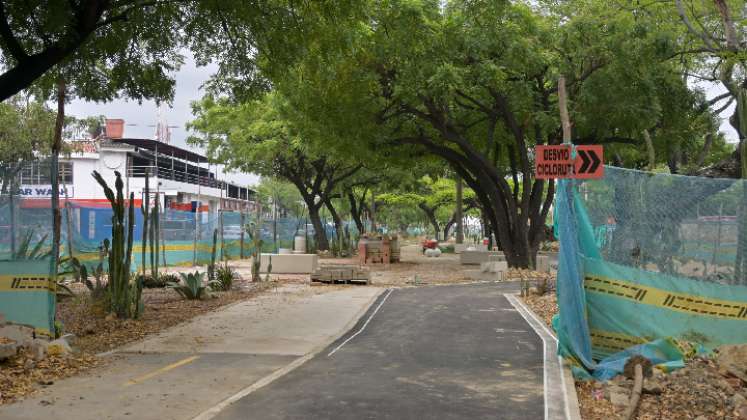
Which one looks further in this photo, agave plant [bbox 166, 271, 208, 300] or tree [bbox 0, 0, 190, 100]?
agave plant [bbox 166, 271, 208, 300]

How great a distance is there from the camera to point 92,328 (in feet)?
34.6

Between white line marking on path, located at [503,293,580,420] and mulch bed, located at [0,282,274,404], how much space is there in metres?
4.94

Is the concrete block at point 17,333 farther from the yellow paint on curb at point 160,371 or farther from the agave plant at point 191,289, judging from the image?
the agave plant at point 191,289

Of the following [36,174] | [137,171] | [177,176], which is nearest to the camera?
[36,174]

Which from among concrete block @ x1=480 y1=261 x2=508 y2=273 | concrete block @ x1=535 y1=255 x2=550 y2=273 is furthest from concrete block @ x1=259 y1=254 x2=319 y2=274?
concrete block @ x1=535 y1=255 x2=550 y2=273

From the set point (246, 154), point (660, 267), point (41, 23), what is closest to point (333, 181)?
point (246, 154)

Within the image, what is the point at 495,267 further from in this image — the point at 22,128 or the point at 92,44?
the point at 22,128

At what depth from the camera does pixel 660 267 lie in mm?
8039

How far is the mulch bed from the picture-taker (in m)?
7.30

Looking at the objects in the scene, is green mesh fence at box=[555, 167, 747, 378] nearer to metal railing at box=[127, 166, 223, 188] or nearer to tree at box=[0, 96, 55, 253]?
tree at box=[0, 96, 55, 253]

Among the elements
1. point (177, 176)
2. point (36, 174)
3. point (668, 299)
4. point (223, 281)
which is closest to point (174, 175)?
point (177, 176)

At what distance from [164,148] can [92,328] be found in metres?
59.4

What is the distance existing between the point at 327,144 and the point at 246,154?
12103mm

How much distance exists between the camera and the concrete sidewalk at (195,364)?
20.8ft
